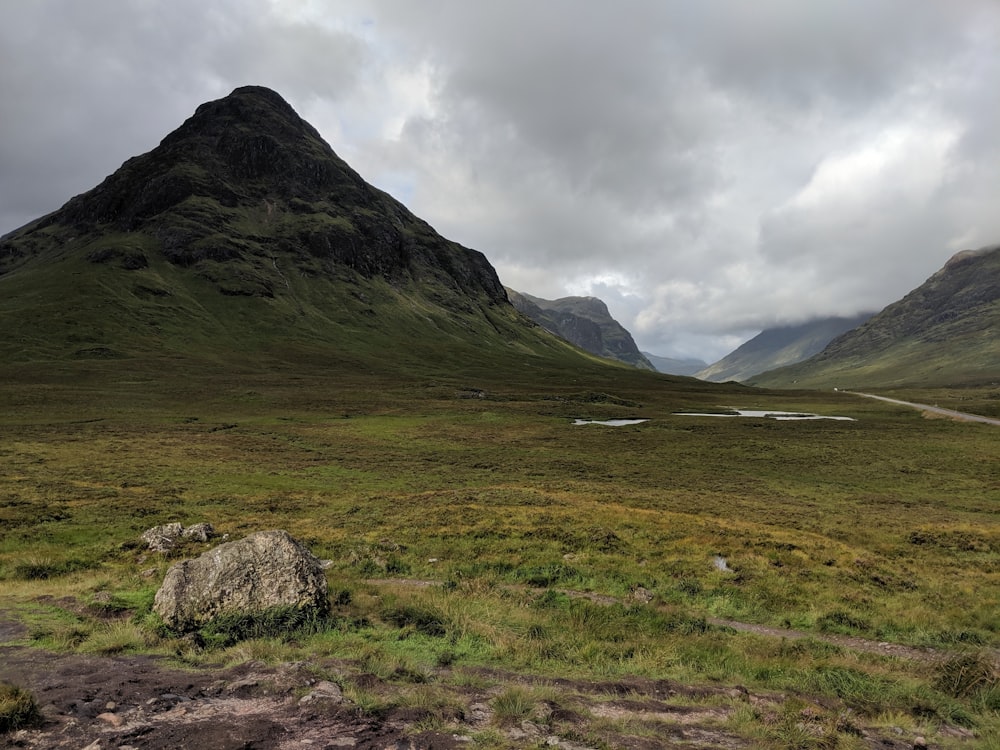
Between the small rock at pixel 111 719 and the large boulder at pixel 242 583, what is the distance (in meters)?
5.23

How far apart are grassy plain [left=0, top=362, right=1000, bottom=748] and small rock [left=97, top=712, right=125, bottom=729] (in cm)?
312

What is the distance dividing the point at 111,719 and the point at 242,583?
602 centimetres

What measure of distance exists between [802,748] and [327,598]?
41.5 ft

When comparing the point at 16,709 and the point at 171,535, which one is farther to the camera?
the point at 171,535

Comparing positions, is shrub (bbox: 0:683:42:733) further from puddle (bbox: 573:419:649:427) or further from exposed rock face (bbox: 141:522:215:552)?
puddle (bbox: 573:419:649:427)

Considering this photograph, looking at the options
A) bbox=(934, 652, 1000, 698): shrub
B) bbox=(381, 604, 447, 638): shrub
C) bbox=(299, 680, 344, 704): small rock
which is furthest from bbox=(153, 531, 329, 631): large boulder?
bbox=(934, 652, 1000, 698): shrub

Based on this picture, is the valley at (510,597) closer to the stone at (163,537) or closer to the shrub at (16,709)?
the shrub at (16,709)

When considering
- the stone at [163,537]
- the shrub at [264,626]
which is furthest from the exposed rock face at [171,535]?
the shrub at [264,626]

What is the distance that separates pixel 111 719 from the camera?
855 cm

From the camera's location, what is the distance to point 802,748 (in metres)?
8.45

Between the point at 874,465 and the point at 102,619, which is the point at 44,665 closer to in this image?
the point at 102,619

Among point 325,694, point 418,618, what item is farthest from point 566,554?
point 325,694

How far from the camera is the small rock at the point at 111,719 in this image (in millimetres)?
8445

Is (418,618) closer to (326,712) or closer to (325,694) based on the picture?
(325,694)
